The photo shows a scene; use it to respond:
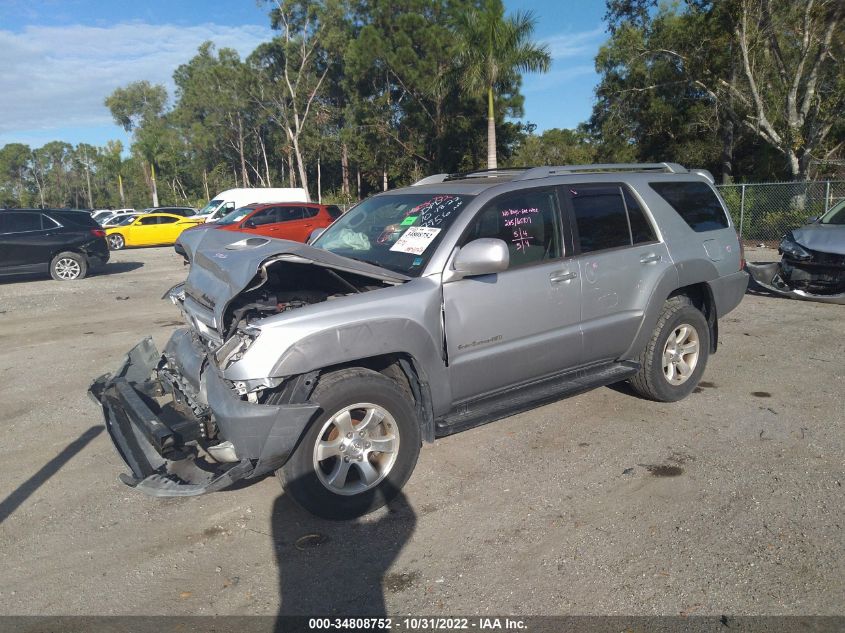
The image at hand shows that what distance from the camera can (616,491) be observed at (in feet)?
12.8

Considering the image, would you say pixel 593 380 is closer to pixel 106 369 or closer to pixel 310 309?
pixel 310 309

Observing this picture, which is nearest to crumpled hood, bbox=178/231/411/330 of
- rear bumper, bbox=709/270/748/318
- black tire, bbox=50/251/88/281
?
rear bumper, bbox=709/270/748/318

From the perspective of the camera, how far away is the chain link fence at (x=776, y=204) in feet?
51.8

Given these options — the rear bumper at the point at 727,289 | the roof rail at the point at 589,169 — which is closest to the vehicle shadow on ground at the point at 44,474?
the roof rail at the point at 589,169

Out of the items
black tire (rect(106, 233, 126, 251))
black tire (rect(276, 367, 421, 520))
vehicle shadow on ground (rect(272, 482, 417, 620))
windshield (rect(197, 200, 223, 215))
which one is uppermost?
windshield (rect(197, 200, 223, 215))

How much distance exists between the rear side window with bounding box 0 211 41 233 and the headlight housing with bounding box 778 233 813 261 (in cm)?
1446

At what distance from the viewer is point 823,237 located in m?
8.95

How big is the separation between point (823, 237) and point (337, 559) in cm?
868

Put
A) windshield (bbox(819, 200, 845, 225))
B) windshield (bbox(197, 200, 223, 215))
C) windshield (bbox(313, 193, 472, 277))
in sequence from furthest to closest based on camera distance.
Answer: windshield (bbox(197, 200, 223, 215))
windshield (bbox(819, 200, 845, 225))
windshield (bbox(313, 193, 472, 277))

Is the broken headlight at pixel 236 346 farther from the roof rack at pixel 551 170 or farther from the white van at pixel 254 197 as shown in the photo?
the white van at pixel 254 197

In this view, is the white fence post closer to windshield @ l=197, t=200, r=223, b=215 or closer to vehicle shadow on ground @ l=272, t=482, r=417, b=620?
vehicle shadow on ground @ l=272, t=482, r=417, b=620

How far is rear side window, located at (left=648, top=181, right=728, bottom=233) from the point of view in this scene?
534 cm

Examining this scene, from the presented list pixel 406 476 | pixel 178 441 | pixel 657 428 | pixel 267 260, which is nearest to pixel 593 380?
pixel 657 428

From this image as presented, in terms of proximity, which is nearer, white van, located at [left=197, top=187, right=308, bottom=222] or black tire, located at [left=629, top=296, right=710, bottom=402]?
black tire, located at [left=629, top=296, right=710, bottom=402]
